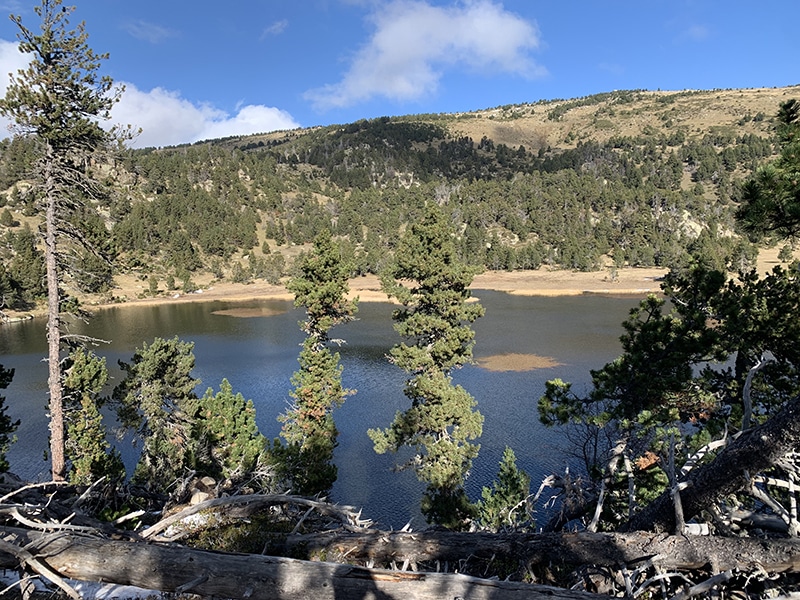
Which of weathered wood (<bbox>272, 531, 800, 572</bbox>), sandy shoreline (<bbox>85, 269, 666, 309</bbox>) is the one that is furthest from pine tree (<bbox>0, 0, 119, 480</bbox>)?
sandy shoreline (<bbox>85, 269, 666, 309</bbox>)

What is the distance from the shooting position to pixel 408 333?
1795cm

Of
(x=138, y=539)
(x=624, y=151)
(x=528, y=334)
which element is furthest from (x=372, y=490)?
(x=624, y=151)

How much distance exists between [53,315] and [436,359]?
11787 millimetres

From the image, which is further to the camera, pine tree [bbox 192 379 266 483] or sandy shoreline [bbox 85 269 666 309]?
sandy shoreline [bbox 85 269 666 309]

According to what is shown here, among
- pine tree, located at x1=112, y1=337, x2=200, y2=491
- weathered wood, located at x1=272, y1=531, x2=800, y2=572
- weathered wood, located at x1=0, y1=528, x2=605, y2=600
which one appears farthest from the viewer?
pine tree, located at x1=112, y1=337, x2=200, y2=491

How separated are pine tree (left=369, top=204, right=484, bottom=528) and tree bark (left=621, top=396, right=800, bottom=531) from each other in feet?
40.8

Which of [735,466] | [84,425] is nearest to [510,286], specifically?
[84,425]

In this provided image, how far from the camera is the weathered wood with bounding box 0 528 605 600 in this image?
322 centimetres

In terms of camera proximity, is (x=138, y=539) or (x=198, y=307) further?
(x=198, y=307)

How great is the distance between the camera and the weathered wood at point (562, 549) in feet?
12.0

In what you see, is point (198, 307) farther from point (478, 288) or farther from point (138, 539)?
point (138, 539)

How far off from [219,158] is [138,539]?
178 meters

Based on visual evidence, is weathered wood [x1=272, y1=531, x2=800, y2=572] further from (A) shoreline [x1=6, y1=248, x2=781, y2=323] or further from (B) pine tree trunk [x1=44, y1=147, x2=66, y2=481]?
(A) shoreline [x1=6, y1=248, x2=781, y2=323]

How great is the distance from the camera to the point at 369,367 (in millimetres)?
39688
